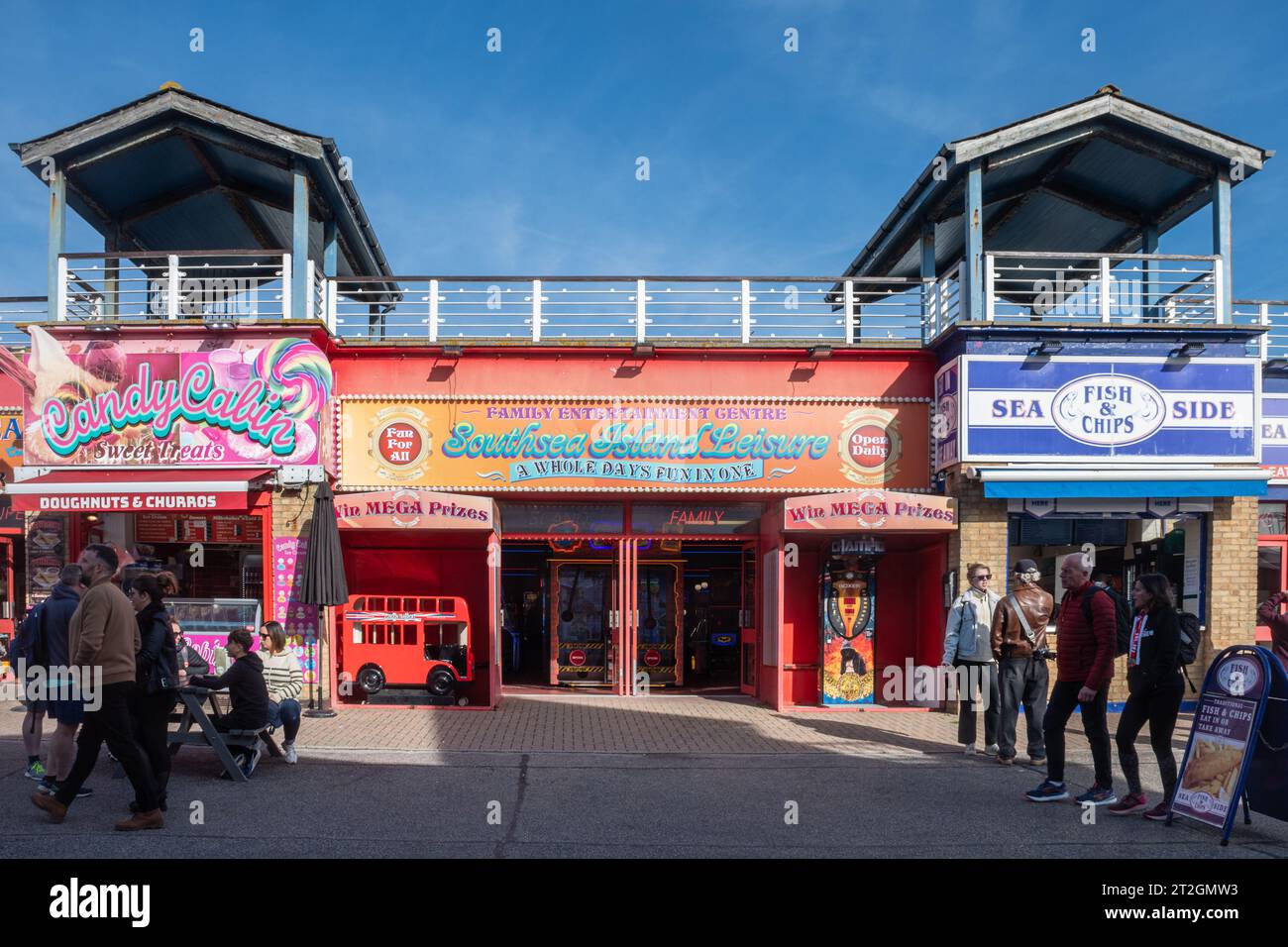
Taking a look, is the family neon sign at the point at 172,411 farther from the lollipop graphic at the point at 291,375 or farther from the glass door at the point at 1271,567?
the glass door at the point at 1271,567

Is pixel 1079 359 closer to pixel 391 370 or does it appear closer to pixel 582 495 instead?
pixel 582 495

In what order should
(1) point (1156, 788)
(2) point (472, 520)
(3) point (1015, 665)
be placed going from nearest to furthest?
(1) point (1156, 788) → (3) point (1015, 665) → (2) point (472, 520)

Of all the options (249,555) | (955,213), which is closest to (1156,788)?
(955,213)

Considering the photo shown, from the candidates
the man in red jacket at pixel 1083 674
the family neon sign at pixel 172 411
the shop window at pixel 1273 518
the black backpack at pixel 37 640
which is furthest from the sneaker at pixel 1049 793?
the shop window at pixel 1273 518

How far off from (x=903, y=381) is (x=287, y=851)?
30.9ft

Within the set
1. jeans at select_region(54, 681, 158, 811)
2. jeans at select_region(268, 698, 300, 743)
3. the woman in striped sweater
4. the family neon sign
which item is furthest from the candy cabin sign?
jeans at select_region(54, 681, 158, 811)

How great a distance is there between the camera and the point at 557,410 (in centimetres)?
1241

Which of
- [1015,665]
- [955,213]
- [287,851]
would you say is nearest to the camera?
[287,851]

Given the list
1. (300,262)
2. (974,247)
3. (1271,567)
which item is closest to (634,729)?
(300,262)

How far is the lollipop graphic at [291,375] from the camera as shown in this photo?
1163cm

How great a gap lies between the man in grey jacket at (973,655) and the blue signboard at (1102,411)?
273 cm

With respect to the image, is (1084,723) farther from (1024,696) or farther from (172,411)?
(172,411)

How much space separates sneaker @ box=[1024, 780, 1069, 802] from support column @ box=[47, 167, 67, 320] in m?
12.2

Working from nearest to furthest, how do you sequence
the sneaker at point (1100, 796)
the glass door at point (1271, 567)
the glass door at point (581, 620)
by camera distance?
the sneaker at point (1100, 796) → the glass door at point (581, 620) → the glass door at point (1271, 567)
